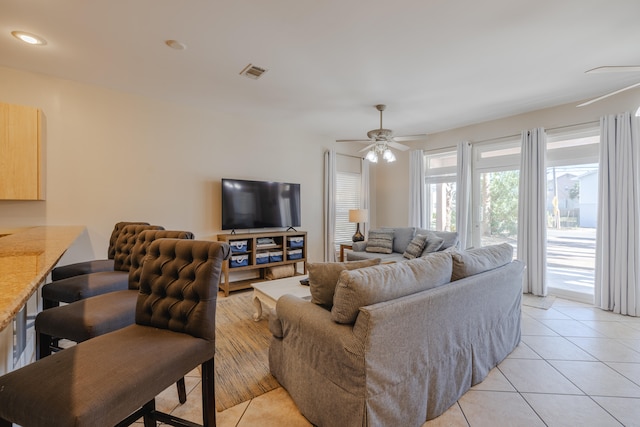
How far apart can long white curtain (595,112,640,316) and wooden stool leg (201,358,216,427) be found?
Result: 187 inches

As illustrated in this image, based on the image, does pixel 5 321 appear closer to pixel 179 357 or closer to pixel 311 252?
pixel 179 357

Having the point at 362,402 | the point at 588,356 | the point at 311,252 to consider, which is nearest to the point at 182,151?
the point at 311,252

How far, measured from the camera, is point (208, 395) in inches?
55.7

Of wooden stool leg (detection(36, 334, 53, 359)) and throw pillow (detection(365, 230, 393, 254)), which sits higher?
throw pillow (detection(365, 230, 393, 254))

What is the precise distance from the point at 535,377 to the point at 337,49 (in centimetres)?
327

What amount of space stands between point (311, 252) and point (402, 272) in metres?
3.90

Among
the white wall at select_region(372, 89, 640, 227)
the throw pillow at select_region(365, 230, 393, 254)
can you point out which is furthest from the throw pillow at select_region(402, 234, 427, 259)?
the white wall at select_region(372, 89, 640, 227)

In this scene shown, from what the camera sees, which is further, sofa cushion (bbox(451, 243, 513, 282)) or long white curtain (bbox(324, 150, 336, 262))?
long white curtain (bbox(324, 150, 336, 262))

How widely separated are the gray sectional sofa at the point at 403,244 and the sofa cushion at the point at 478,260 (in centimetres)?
175

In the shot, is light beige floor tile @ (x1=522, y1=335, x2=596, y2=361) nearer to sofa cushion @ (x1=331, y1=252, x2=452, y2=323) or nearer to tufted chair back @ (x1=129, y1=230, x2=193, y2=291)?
sofa cushion @ (x1=331, y1=252, x2=452, y2=323)

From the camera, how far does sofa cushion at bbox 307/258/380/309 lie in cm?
175

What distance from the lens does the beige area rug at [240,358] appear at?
197cm

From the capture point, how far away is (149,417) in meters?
1.44

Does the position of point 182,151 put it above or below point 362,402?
above
